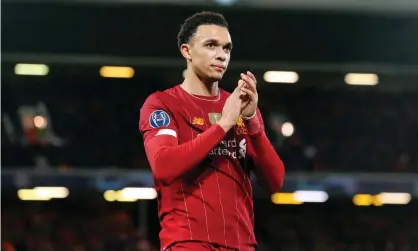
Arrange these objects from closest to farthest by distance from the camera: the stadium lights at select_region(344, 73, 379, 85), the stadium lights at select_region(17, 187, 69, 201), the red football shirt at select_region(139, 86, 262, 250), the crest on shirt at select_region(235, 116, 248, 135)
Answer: the red football shirt at select_region(139, 86, 262, 250), the crest on shirt at select_region(235, 116, 248, 135), the stadium lights at select_region(17, 187, 69, 201), the stadium lights at select_region(344, 73, 379, 85)

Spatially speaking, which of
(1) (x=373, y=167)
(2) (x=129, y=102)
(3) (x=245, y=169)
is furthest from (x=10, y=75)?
(3) (x=245, y=169)

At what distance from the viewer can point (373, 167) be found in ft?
30.7

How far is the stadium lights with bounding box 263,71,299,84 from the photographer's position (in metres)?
9.23

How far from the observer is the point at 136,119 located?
923cm

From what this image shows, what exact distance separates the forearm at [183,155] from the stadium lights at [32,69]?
671 cm

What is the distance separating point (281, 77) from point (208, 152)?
7.03 m

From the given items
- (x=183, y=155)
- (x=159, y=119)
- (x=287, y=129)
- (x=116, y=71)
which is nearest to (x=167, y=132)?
(x=159, y=119)

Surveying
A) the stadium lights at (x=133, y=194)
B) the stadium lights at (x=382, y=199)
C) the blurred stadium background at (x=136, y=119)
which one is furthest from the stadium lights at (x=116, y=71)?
the stadium lights at (x=382, y=199)

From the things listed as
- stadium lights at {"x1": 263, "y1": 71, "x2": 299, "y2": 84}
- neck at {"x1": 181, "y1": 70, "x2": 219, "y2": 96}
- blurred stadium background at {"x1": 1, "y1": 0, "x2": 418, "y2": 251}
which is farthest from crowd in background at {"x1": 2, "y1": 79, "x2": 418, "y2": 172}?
neck at {"x1": 181, "y1": 70, "x2": 219, "y2": 96}

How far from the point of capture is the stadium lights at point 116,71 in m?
9.06

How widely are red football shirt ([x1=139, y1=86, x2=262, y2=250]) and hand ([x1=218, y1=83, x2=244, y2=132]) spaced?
5 cm

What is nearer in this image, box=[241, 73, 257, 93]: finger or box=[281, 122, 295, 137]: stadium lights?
box=[241, 73, 257, 93]: finger

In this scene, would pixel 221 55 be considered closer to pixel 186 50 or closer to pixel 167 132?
pixel 186 50

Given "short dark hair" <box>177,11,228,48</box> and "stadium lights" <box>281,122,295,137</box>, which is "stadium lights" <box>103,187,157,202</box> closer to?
"stadium lights" <box>281,122,295,137</box>
